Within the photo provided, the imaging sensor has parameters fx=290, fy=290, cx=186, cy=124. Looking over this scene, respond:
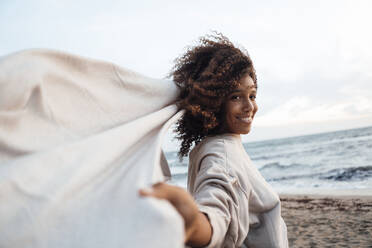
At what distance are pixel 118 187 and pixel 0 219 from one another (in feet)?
1.10

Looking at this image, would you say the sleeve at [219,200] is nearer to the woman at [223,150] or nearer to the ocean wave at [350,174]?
the woman at [223,150]

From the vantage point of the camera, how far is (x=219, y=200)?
4.30ft

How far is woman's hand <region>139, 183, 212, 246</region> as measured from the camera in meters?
0.87

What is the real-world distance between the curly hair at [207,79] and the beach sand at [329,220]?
4175 millimetres

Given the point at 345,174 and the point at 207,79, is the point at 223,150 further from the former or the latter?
the point at 345,174

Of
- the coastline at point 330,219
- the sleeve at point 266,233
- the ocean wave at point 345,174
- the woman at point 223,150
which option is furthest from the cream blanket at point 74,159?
the ocean wave at point 345,174

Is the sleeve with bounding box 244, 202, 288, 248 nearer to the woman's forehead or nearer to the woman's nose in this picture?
the woman's nose

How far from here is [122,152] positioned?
Result: 3.53 ft

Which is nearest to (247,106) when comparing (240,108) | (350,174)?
(240,108)

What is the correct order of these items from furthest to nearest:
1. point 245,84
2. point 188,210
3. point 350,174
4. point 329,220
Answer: point 350,174, point 329,220, point 245,84, point 188,210

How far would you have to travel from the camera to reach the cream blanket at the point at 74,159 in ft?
2.66

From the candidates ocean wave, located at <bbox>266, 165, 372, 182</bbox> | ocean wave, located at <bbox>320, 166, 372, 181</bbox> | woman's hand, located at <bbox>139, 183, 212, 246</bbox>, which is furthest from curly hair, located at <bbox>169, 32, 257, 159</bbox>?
ocean wave, located at <bbox>320, 166, 372, 181</bbox>

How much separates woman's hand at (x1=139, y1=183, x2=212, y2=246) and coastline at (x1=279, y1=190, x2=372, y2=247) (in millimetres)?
4642

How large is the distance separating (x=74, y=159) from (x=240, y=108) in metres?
1.19
